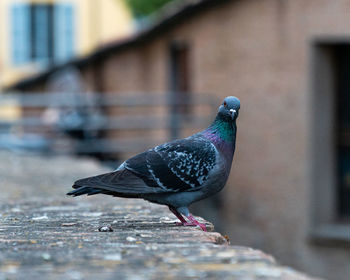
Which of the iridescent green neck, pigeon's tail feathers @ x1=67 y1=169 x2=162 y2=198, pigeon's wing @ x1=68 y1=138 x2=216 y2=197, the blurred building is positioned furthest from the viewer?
the blurred building

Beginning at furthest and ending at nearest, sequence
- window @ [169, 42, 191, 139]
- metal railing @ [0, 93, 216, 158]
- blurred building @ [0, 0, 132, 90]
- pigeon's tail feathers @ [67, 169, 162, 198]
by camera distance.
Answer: blurred building @ [0, 0, 132, 90] → window @ [169, 42, 191, 139] → metal railing @ [0, 93, 216, 158] → pigeon's tail feathers @ [67, 169, 162, 198]

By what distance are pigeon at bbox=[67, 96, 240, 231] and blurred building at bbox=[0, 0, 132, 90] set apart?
2178 centimetres

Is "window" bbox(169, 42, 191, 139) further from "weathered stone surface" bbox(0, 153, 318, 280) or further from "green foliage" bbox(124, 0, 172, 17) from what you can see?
"green foliage" bbox(124, 0, 172, 17)

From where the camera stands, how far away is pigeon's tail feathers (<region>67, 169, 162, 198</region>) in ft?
15.3

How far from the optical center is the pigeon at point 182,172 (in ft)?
15.7

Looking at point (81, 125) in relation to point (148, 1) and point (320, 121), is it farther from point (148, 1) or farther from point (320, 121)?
point (148, 1)

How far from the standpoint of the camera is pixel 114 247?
13.1 ft

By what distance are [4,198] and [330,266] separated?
14.9ft

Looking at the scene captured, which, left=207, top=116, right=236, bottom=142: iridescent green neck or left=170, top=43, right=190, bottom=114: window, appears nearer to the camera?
left=207, top=116, right=236, bottom=142: iridescent green neck

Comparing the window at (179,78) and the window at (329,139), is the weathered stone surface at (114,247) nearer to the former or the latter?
the window at (329,139)

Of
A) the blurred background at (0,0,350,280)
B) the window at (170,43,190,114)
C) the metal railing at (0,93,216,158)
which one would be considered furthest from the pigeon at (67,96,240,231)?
the window at (170,43,190,114)

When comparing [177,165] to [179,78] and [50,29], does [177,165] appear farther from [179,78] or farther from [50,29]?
[50,29]

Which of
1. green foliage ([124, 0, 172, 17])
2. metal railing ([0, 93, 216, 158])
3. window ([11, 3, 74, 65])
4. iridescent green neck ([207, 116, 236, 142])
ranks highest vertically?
green foliage ([124, 0, 172, 17])

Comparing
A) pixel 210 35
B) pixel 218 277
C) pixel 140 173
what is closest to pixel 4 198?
pixel 140 173
